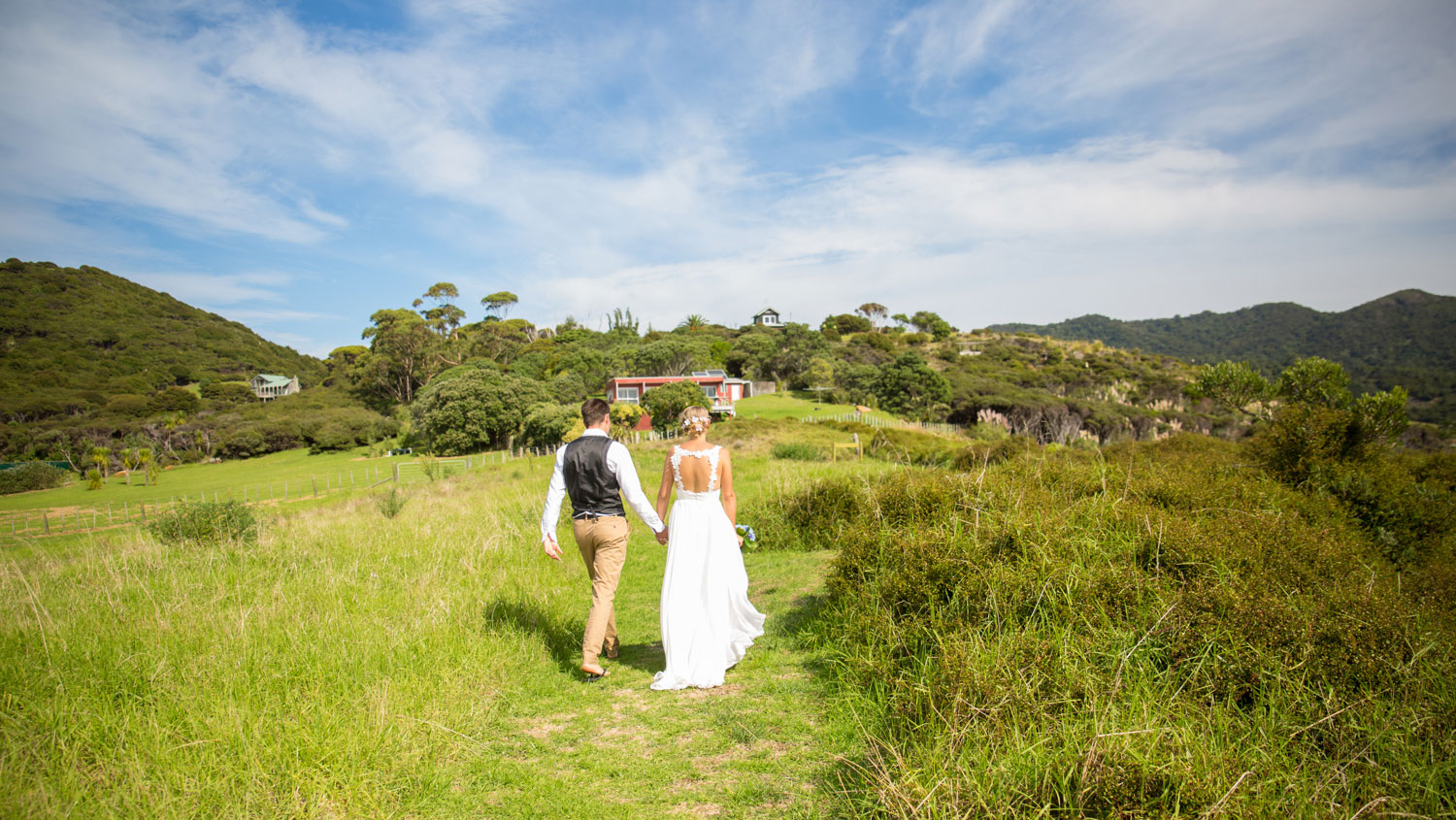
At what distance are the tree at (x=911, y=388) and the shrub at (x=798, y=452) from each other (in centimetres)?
2981

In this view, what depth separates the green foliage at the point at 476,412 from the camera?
140 ft

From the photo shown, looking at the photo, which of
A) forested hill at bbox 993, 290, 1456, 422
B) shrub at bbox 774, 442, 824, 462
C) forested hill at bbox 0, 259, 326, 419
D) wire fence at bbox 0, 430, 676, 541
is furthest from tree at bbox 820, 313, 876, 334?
→ forested hill at bbox 0, 259, 326, 419

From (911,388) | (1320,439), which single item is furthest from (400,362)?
(1320,439)

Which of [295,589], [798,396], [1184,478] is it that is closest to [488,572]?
[295,589]

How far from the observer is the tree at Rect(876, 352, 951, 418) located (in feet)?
166

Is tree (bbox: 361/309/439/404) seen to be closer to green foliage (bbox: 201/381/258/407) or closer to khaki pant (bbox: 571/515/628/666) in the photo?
green foliage (bbox: 201/381/258/407)

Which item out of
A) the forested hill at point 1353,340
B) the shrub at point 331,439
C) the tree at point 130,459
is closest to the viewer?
the tree at point 130,459

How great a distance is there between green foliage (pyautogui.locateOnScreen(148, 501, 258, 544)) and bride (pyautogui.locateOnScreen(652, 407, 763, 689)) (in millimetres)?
6708

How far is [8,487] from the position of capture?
114 feet

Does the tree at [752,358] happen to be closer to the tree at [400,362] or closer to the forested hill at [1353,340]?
the tree at [400,362]

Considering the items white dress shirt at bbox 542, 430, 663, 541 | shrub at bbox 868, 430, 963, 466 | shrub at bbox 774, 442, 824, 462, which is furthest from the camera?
shrub at bbox 774, 442, 824, 462

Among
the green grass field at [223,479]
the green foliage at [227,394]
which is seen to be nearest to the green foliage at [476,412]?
the green grass field at [223,479]

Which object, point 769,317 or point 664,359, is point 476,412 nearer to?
point 664,359

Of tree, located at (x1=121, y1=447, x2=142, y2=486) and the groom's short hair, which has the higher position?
the groom's short hair
